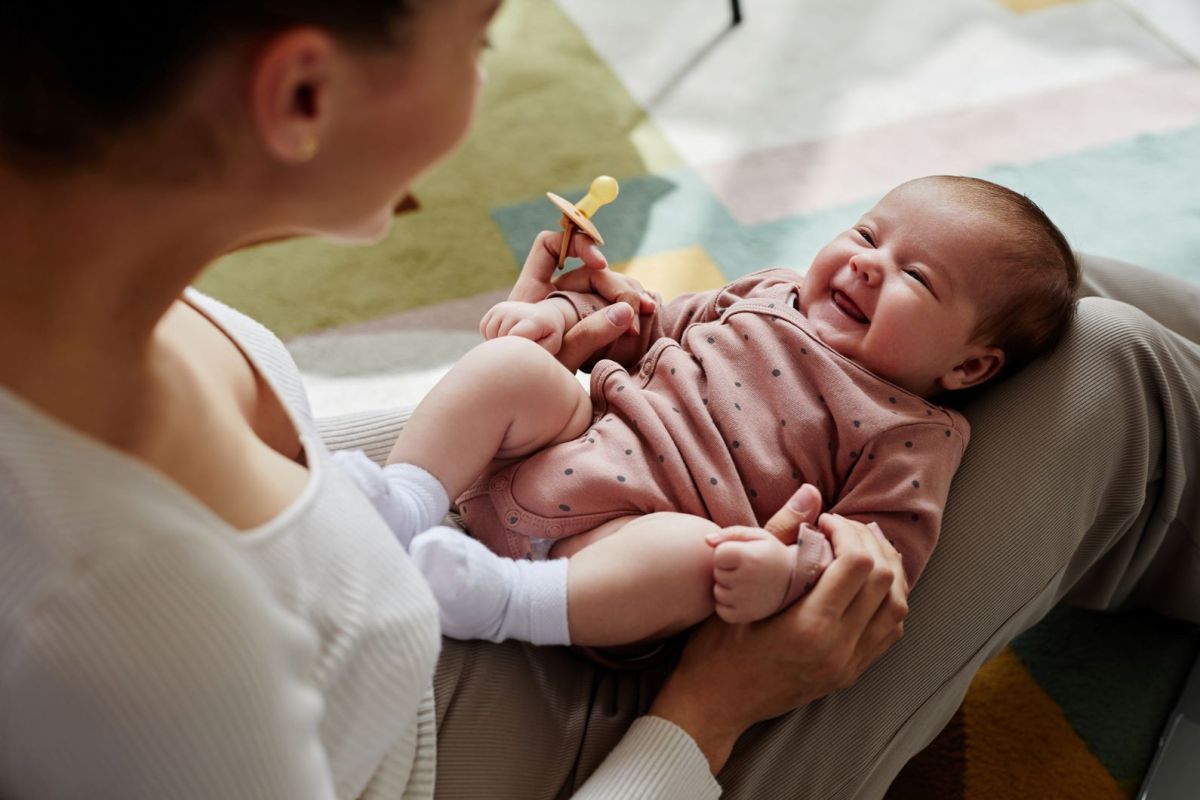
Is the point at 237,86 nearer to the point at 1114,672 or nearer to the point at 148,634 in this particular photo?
the point at 148,634

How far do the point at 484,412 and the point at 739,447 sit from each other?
23 cm

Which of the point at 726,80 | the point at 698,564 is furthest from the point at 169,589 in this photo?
the point at 726,80

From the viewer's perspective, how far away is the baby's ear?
1.02m

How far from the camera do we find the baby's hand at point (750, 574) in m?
0.79

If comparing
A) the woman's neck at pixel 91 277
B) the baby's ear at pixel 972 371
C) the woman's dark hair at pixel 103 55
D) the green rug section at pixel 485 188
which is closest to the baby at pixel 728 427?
the baby's ear at pixel 972 371

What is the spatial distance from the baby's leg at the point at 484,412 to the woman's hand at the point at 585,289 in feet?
0.26

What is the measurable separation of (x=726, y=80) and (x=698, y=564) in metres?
1.46

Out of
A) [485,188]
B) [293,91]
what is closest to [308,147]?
[293,91]

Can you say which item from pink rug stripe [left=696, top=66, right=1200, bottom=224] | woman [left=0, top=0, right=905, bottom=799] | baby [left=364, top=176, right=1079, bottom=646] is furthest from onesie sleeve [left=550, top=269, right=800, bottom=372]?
pink rug stripe [left=696, top=66, right=1200, bottom=224]

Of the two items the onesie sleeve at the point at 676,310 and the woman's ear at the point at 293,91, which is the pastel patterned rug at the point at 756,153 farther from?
the woman's ear at the point at 293,91

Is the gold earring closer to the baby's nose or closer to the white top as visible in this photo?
the white top

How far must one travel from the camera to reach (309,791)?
0.56 m

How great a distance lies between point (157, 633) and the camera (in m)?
0.49

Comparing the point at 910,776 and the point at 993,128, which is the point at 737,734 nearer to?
the point at 910,776
